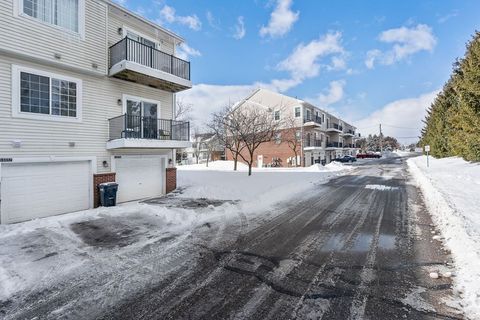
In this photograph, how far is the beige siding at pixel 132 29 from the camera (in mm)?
10883

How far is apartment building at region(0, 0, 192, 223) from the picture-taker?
8.09 metres

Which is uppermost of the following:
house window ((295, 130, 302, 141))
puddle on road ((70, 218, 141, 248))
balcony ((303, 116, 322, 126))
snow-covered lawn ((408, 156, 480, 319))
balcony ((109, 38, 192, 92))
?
balcony ((303, 116, 322, 126))

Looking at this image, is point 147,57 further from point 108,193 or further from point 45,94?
point 108,193

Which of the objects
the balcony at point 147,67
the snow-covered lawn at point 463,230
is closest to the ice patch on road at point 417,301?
the snow-covered lawn at point 463,230

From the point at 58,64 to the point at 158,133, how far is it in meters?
4.64

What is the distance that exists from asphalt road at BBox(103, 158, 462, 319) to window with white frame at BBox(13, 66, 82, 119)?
7444 mm

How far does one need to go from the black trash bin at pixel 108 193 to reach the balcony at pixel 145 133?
158cm

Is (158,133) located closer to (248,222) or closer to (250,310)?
(248,222)

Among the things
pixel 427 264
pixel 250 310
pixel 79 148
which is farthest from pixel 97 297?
pixel 79 148

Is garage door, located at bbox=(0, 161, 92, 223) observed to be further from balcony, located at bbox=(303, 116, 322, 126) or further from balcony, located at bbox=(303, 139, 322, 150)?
balcony, located at bbox=(303, 116, 322, 126)

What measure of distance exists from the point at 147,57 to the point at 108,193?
628cm

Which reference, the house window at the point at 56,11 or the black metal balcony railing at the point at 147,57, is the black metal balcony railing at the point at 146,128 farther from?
the house window at the point at 56,11

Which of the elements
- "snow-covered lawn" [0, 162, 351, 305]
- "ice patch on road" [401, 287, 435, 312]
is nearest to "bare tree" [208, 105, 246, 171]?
"snow-covered lawn" [0, 162, 351, 305]


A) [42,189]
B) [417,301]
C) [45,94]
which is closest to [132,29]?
[45,94]
